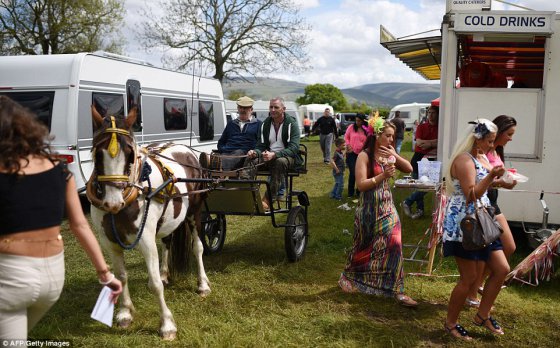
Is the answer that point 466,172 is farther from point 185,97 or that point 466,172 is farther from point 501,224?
point 185,97

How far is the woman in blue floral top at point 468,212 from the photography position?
3.92 m

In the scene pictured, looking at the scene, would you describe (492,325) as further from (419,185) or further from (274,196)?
(274,196)

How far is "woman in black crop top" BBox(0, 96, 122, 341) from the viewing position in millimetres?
2301

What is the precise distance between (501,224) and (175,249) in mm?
3253

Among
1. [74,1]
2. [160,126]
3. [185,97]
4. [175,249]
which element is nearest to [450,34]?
[175,249]

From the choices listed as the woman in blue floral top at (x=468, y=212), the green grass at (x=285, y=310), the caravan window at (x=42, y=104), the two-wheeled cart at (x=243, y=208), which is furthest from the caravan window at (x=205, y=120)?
the woman in blue floral top at (x=468, y=212)

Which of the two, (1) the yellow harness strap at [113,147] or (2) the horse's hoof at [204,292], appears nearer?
(1) the yellow harness strap at [113,147]

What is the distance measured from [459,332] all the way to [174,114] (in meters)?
9.23

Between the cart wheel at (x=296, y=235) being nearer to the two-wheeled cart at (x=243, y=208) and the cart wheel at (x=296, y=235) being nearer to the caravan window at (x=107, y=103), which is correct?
the two-wheeled cart at (x=243, y=208)

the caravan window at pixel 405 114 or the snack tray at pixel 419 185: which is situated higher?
the caravan window at pixel 405 114

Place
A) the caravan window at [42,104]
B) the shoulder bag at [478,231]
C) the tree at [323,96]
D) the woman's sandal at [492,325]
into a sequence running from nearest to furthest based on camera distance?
1. the shoulder bag at [478,231]
2. the woman's sandal at [492,325]
3. the caravan window at [42,104]
4. the tree at [323,96]

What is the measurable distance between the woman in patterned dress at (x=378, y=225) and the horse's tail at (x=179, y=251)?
5.76 ft

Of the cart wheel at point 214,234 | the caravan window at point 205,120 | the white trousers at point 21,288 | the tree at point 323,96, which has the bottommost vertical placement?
the cart wheel at point 214,234

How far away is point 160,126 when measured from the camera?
11406mm
